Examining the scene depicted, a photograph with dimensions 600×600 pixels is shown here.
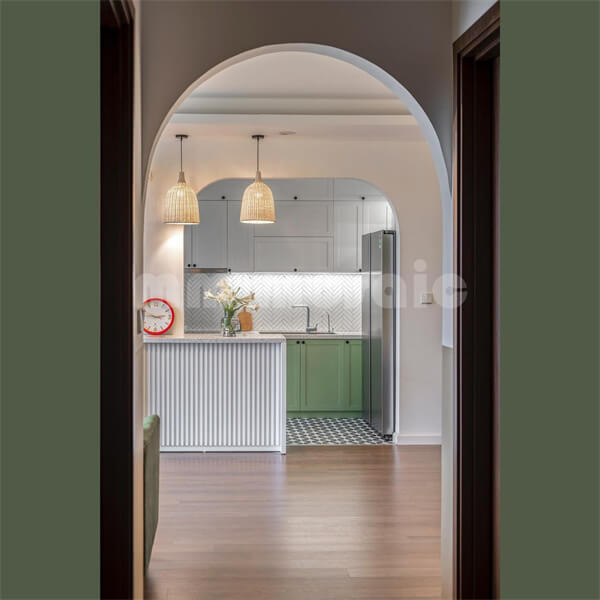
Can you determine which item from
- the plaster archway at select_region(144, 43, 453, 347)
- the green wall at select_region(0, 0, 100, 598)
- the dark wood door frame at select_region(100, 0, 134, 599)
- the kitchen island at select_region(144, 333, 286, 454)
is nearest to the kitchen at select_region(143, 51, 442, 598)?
the kitchen island at select_region(144, 333, 286, 454)

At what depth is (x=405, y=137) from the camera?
5.79 m

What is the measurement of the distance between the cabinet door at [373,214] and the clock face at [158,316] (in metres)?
2.73

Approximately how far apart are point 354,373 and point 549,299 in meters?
5.50

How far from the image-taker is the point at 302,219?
757 centimetres

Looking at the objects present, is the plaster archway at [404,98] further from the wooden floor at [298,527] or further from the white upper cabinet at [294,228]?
the white upper cabinet at [294,228]

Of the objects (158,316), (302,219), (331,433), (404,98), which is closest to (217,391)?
(158,316)

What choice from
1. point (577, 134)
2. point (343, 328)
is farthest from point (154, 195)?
point (577, 134)

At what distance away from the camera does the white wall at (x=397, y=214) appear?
5.96 m

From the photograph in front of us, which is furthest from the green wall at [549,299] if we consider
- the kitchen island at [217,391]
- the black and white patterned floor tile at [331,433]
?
the black and white patterned floor tile at [331,433]

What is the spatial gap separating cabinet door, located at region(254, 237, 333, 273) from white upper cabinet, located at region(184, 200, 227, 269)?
42 cm

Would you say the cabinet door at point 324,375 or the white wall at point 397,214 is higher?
the white wall at point 397,214

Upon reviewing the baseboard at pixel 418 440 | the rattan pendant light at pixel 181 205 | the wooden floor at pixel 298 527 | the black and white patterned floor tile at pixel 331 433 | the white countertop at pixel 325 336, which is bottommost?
the black and white patterned floor tile at pixel 331 433

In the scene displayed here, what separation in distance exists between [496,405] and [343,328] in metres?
5.51

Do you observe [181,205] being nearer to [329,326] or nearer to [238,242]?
[238,242]
